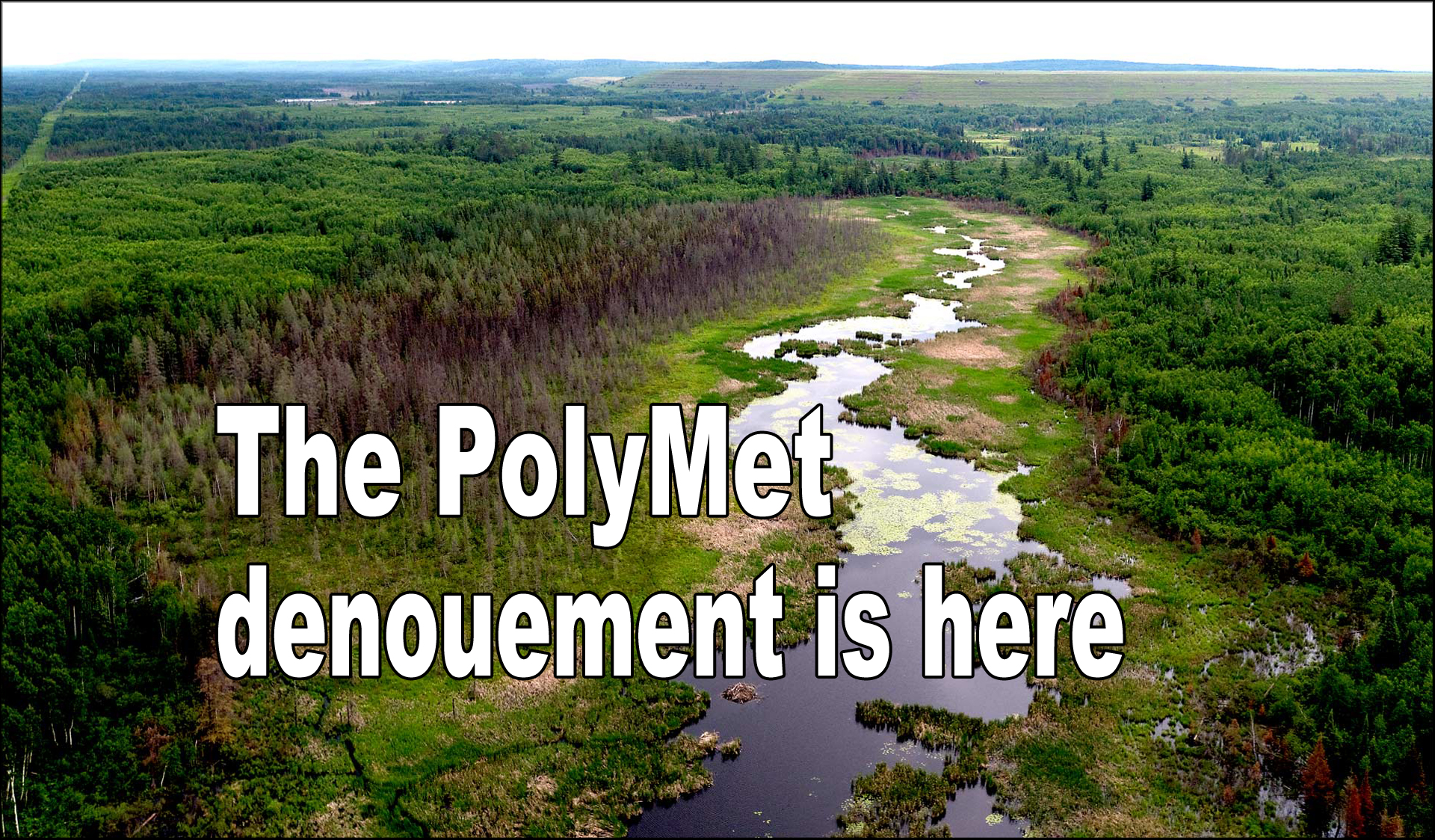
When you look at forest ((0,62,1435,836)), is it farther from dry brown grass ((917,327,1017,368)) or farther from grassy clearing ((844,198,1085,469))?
dry brown grass ((917,327,1017,368))

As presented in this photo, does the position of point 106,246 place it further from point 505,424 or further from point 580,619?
point 580,619

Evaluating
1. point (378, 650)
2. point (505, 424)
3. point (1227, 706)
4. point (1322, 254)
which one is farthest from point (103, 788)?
point (1322, 254)

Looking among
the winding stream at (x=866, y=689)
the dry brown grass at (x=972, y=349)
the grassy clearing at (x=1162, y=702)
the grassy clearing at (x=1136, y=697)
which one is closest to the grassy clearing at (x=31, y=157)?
the dry brown grass at (x=972, y=349)

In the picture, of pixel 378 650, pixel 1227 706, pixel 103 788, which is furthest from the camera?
pixel 378 650

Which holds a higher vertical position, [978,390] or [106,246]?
[106,246]

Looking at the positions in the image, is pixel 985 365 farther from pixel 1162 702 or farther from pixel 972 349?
pixel 1162 702

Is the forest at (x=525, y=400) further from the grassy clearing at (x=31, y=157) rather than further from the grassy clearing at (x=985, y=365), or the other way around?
the grassy clearing at (x=31, y=157)

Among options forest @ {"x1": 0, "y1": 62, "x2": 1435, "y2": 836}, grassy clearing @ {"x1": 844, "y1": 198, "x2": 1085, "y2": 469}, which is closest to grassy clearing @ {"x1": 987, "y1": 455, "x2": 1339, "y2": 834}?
forest @ {"x1": 0, "y1": 62, "x2": 1435, "y2": 836}
